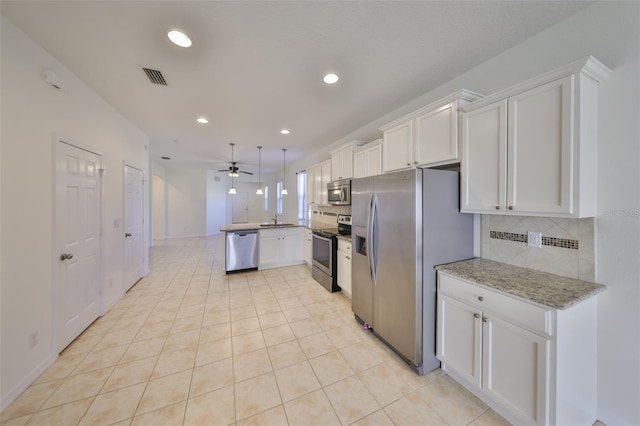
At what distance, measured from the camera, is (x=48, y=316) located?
6.58 ft

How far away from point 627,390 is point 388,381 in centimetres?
147

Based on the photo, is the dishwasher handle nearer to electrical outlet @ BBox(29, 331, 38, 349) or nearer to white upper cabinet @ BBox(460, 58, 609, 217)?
electrical outlet @ BBox(29, 331, 38, 349)

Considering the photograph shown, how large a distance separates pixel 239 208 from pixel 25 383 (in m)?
9.19

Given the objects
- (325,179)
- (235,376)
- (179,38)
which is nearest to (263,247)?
(325,179)

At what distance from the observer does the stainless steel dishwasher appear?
448 centimetres

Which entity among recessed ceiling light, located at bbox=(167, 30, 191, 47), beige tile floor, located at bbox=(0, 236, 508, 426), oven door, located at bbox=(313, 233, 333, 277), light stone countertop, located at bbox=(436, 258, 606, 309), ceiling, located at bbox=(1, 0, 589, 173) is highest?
ceiling, located at bbox=(1, 0, 589, 173)

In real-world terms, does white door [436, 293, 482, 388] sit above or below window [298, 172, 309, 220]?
below

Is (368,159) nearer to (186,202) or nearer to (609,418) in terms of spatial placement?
(609,418)

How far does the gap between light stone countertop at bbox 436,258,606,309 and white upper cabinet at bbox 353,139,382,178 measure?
1.63 meters

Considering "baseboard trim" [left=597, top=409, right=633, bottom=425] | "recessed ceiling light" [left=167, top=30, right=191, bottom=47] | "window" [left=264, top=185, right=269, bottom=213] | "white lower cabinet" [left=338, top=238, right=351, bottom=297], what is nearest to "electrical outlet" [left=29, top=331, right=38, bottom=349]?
"recessed ceiling light" [left=167, top=30, right=191, bottom=47]

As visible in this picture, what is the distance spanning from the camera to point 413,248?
1931 mm

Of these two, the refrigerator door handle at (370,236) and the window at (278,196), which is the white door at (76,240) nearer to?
the refrigerator door handle at (370,236)

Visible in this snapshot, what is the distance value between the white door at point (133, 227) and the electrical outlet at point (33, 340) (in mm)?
1773

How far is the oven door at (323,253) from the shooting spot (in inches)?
143
